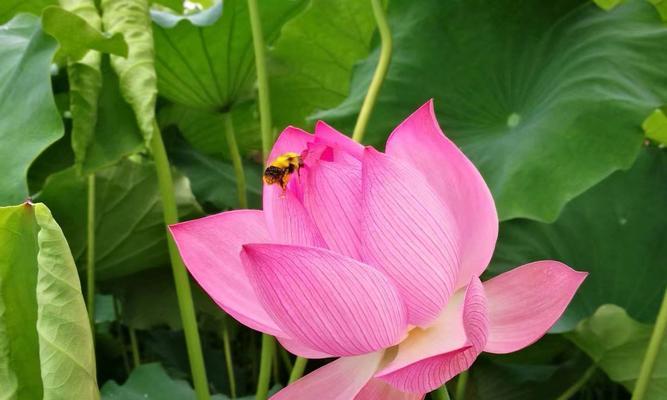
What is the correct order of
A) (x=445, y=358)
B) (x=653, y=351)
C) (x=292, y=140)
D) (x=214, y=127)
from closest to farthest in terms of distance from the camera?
1. (x=445, y=358)
2. (x=292, y=140)
3. (x=653, y=351)
4. (x=214, y=127)

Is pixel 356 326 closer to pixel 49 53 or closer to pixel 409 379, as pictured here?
pixel 409 379

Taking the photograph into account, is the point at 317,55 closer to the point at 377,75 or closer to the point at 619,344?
the point at 377,75

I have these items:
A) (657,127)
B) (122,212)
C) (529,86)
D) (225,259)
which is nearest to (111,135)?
(122,212)

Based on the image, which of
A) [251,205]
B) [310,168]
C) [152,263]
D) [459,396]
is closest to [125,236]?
[152,263]

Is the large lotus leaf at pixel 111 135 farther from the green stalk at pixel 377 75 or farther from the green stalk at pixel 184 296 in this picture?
the green stalk at pixel 377 75

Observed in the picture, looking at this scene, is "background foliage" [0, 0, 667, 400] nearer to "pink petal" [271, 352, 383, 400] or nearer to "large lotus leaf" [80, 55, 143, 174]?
"large lotus leaf" [80, 55, 143, 174]

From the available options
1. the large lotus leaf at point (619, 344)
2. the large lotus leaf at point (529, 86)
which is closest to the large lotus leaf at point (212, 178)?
the large lotus leaf at point (529, 86)

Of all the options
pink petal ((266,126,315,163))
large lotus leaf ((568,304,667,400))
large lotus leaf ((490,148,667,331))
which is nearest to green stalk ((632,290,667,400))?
large lotus leaf ((568,304,667,400))
